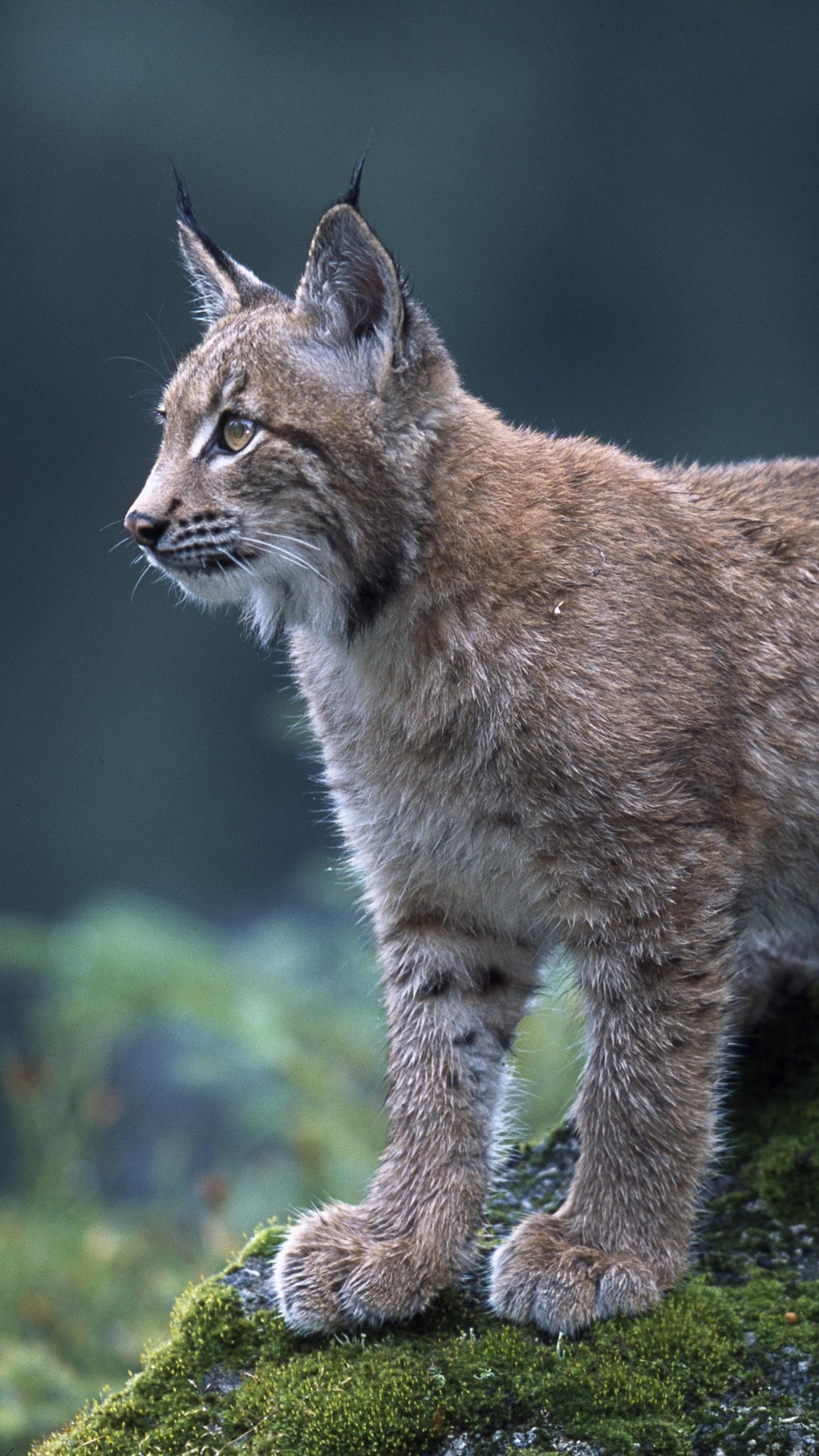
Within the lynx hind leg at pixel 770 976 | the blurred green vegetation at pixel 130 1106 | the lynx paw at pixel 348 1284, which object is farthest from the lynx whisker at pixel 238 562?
the lynx hind leg at pixel 770 976

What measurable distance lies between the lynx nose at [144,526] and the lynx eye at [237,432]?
294mm

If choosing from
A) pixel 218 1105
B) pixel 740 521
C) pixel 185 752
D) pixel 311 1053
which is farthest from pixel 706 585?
pixel 185 752

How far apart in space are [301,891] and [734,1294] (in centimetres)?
731

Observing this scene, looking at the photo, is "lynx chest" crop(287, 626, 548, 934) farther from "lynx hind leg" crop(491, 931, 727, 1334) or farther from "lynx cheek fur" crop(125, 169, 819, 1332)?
"lynx hind leg" crop(491, 931, 727, 1334)

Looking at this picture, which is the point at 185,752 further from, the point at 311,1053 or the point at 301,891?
the point at 311,1053

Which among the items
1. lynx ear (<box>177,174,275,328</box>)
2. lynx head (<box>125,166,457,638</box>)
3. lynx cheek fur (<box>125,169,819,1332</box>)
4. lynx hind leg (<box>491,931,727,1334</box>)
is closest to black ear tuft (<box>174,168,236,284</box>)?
lynx ear (<box>177,174,275,328</box>)

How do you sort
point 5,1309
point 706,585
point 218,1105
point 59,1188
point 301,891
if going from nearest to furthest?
1. point 706,585
2. point 5,1309
3. point 59,1188
4. point 218,1105
5. point 301,891

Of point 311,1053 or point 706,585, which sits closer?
point 706,585

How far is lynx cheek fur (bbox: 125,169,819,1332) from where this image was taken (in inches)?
156

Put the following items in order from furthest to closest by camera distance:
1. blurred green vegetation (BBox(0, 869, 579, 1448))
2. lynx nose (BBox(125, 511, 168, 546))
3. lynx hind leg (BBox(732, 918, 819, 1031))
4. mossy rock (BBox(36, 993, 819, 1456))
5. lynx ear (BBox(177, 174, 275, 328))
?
blurred green vegetation (BBox(0, 869, 579, 1448))
lynx hind leg (BBox(732, 918, 819, 1031))
lynx ear (BBox(177, 174, 275, 328))
lynx nose (BBox(125, 511, 168, 546))
mossy rock (BBox(36, 993, 819, 1456))

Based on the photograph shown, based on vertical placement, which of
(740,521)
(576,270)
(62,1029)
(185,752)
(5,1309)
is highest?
(576,270)

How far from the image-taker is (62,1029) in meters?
7.18

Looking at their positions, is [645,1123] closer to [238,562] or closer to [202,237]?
[238,562]

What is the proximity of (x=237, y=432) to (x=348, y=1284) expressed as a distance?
2231mm
